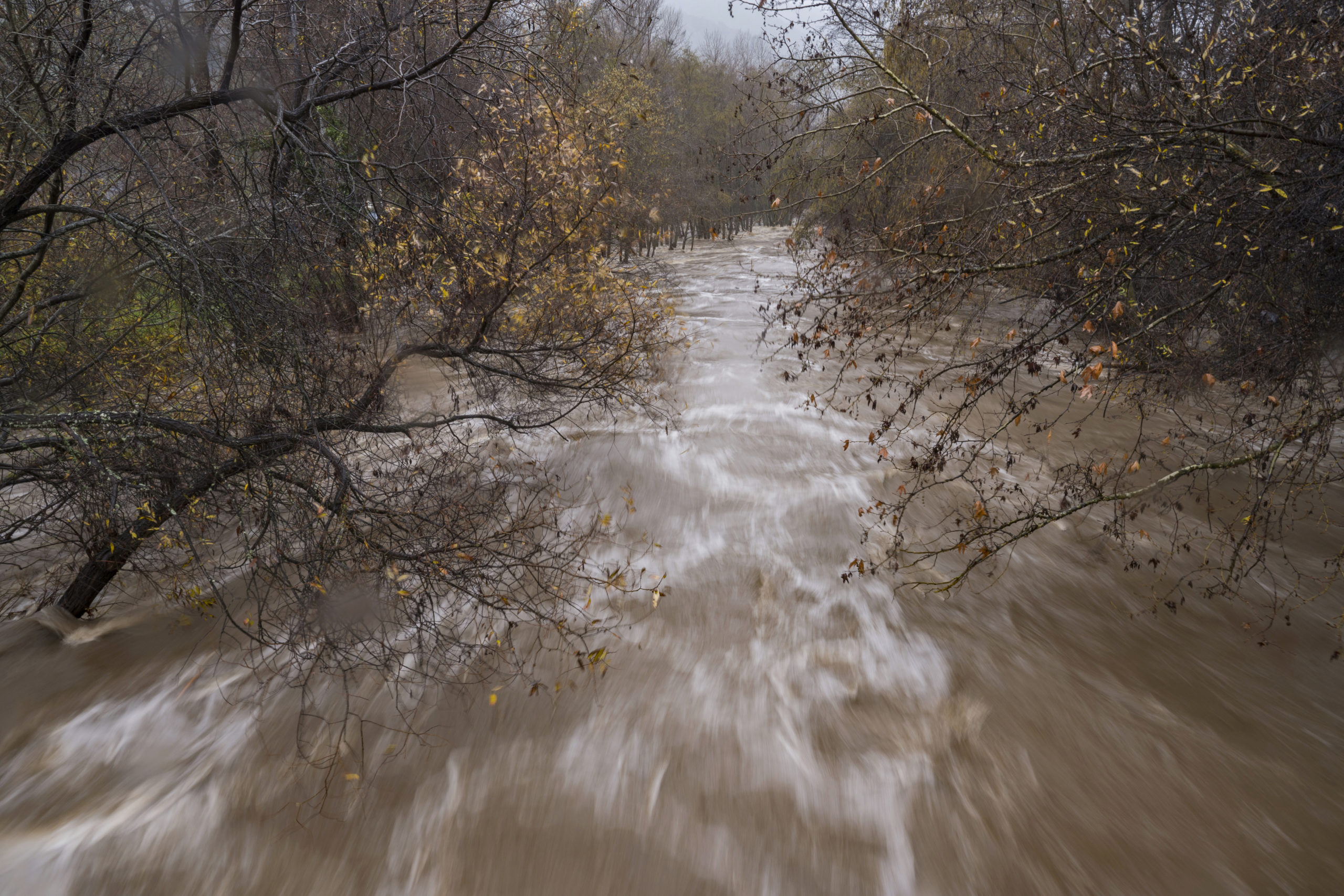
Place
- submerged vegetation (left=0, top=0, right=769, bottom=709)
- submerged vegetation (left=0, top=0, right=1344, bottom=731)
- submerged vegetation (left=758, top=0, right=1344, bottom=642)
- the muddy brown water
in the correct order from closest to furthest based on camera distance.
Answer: the muddy brown water < submerged vegetation (left=758, top=0, right=1344, bottom=642) < submerged vegetation (left=0, top=0, right=1344, bottom=731) < submerged vegetation (left=0, top=0, right=769, bottom=709)

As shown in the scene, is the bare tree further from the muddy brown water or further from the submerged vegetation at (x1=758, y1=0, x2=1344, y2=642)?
the submerged vegetation at (x1=758, y1=0, x2=1344, y2=642)

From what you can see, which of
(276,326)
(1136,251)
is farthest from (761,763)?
(276,326)

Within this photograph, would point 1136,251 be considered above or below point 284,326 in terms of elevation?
above

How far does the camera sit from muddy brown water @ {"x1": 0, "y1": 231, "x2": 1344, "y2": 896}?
14.4 ft

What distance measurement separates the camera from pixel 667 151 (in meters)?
28.8

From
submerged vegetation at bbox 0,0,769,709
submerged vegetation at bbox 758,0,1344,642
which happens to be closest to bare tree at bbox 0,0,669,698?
submerged vegetation at bbox 0,0,769,709

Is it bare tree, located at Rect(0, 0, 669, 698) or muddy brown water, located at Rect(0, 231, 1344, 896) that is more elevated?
bare tree, located at Rect(0, 0, 669, 698)

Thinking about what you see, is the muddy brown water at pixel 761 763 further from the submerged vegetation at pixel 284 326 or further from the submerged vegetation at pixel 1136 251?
the submerged vegetation at pixel 1136 251

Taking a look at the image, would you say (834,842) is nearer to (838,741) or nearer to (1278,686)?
(838,741)

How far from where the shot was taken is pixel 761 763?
523cm

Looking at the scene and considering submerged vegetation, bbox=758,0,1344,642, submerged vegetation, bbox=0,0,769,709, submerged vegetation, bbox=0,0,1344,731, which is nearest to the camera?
submerged vegetation, bbox=758,0,1344,642

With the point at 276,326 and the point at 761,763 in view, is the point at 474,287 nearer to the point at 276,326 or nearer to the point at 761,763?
the point at 276,326

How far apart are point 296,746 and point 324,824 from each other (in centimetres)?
90

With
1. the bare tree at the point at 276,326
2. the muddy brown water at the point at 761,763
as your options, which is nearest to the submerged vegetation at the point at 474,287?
the bare tree at the point at 276,326
